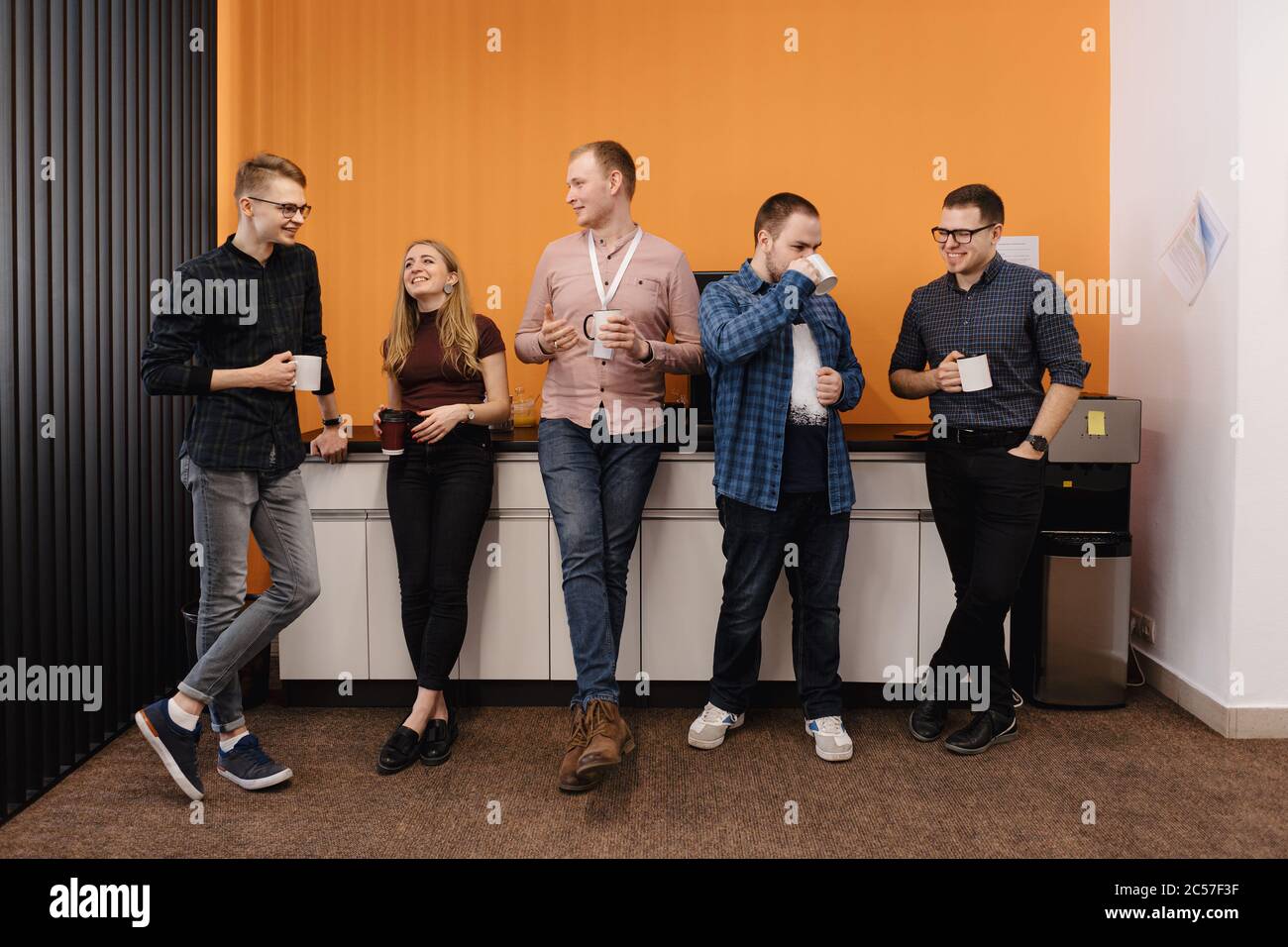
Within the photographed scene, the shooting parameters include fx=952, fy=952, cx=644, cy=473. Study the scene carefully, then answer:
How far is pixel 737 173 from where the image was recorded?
11.5ft

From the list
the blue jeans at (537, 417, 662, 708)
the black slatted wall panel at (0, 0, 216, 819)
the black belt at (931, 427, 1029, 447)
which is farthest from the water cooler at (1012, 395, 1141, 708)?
the black slatted wall panel at (0, 0, 216, 819)

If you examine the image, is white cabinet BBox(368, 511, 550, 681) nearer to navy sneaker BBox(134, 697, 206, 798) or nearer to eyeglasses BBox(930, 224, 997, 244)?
navy sneaker BBox(134, 697, 206, 798)

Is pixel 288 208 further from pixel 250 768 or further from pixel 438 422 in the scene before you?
pixel 250 768

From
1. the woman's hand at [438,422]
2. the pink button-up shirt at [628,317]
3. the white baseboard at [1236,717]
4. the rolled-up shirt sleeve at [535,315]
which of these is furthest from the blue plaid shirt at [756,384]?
the white baseboard at [1236,717]

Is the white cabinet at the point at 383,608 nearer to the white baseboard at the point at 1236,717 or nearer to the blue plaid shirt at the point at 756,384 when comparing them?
the blue plaid shirt at the point at 756,384

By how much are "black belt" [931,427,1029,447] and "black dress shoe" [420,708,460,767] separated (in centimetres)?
164

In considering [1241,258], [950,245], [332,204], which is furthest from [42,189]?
[1241,258]

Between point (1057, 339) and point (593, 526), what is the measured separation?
1329 millimetres

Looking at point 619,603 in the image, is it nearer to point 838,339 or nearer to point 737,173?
point 838,339

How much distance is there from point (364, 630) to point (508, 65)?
2085 millimetres

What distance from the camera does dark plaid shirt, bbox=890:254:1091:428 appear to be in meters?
2.54
